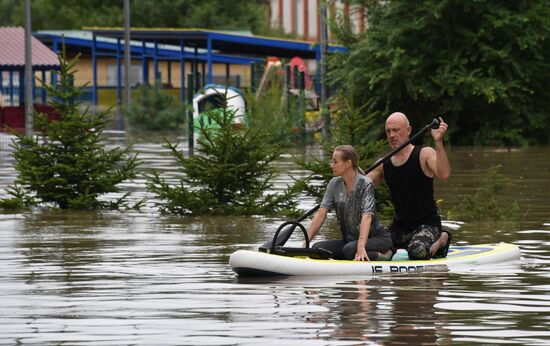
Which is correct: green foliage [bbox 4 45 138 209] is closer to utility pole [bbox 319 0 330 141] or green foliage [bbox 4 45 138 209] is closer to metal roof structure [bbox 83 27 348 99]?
utility pole [bbox 319 0 330 141]

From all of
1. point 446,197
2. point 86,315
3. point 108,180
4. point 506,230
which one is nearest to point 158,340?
point 86,315

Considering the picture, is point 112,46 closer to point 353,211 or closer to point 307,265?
point 353,211

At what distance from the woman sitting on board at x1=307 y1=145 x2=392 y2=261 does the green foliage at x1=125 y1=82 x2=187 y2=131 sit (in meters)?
38.4

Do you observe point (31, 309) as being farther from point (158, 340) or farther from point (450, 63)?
point (450, 63)

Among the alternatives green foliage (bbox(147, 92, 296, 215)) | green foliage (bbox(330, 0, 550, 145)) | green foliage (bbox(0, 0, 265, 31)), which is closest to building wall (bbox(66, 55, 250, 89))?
green foliage (bbox(0, 0, 265, 31))

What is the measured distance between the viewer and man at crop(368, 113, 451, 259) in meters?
13.5

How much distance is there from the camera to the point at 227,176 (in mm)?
19547

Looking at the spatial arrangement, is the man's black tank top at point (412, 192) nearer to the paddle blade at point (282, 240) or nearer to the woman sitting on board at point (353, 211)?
the woman sitting on board at point (353, 211)

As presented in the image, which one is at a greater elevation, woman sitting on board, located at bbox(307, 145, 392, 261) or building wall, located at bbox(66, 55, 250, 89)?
building wall, located at bbox(66, 55, 250, 89)

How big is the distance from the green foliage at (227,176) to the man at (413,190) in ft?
18.1

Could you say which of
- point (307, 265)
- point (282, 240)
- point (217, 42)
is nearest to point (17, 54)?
point (217, 42)

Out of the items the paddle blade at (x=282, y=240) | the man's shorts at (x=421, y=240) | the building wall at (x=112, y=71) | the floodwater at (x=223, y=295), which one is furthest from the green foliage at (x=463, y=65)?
the building wall at (x=112, y=71)

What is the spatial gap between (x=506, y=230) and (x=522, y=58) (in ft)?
Answer: 71.2

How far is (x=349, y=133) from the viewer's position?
18.4 m
